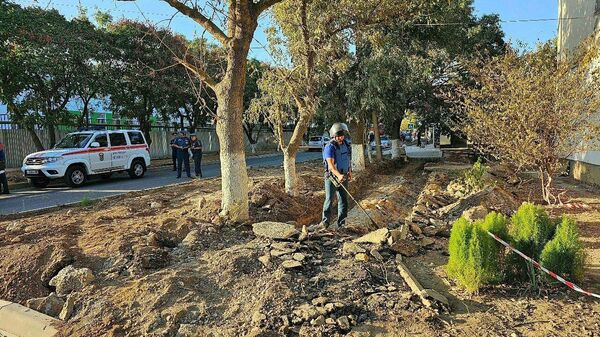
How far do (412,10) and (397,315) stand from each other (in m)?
12.7

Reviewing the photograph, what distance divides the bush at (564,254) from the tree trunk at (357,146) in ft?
41.8

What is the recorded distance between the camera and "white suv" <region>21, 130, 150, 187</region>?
13.8 metres

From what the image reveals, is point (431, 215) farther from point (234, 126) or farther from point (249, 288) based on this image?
point (249, 288)

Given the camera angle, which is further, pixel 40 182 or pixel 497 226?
pixel 40 182

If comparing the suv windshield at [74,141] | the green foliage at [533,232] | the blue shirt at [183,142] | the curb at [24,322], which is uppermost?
the suv windshield at [74,141]

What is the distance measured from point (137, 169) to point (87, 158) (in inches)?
102

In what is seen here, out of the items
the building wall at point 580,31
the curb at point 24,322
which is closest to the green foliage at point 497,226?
the curb at point 24,322

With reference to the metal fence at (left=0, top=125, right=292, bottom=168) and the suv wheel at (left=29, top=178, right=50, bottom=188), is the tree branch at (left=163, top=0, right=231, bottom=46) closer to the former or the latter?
the suv wheel at (left=29, top=178, right=50, bottom=188)

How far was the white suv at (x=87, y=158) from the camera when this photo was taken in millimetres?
13844

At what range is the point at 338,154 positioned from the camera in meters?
7.05

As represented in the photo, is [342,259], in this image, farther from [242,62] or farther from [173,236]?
[242,62]

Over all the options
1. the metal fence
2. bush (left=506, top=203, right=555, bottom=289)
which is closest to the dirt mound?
bush (left=506, top=203, right=555, bottom=289)

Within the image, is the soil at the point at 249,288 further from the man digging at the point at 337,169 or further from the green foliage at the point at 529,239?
the man digging at the point at 337,169

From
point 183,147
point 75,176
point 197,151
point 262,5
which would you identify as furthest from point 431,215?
point 75,176
